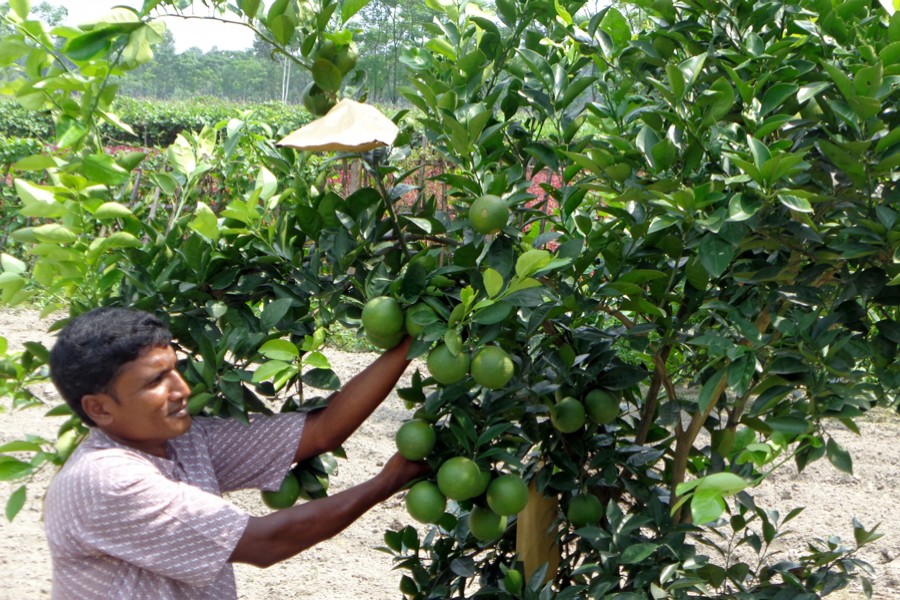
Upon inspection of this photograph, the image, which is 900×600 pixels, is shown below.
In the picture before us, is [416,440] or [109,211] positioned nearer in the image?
[109,211]

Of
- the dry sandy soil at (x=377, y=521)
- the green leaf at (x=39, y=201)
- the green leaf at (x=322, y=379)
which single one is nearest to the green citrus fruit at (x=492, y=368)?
the green leaf at (x=322, y=379)

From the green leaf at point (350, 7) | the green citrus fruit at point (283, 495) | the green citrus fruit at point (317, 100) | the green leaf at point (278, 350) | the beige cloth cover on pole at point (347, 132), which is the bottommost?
the green citrus fruit at point (283, 495)

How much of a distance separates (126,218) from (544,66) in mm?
761

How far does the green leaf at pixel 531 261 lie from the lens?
144 cm

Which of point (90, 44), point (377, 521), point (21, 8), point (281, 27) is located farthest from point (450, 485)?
point (377, 521)

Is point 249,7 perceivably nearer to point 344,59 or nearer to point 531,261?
point 344,59

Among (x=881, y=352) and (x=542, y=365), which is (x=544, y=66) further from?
(x=881, y=352)

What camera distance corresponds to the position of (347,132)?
1438 millimetres

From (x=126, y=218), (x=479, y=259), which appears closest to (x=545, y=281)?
(x=479, y=259)

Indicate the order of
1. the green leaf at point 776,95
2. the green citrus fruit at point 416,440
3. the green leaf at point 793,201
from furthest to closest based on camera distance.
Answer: the green citrus fruit at point 416,440 < the green leaf at point 776,95 < the green leaf at point 793,201

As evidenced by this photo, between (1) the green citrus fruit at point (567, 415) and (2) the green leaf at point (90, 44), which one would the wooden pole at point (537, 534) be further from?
(2) the green leaf at point (90, 44)

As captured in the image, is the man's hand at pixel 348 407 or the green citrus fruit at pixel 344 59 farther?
the man's hand at pixel 348 407

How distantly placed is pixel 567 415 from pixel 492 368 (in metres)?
0.28

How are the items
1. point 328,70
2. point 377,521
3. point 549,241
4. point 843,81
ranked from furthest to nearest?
point 377,521
point 549,241
point 328,70
point 843,81
